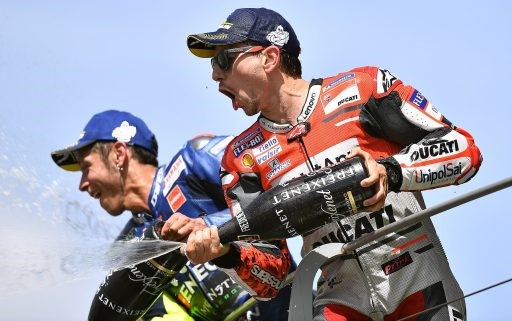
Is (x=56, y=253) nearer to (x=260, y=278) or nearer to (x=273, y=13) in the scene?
(x=260, y=278)

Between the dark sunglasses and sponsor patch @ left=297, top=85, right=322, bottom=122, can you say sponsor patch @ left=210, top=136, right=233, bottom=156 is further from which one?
sponsor patch @ left=297, top=85, right=322, bottom=122

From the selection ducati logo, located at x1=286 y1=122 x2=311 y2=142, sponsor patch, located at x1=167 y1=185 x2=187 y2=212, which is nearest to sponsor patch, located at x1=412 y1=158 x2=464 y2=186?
ducati logo, located at x1=286 y1=122 x2=311 y2=142

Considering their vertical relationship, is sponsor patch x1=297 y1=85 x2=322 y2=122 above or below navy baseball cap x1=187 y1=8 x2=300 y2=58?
below

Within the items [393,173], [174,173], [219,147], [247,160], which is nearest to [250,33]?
[247,160]

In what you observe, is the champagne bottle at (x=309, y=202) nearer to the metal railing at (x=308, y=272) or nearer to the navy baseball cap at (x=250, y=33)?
the metal railing at (x=308, y=272)

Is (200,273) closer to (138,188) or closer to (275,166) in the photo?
(138,188)

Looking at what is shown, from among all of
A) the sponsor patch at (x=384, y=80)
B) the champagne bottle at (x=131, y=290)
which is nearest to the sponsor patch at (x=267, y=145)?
the sponsor patch at (x=384, y=80)

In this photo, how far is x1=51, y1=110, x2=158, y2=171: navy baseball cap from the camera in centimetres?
776

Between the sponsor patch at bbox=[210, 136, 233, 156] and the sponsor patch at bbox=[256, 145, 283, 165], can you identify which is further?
the sponsor patch at bbox=[210, 136, 233, 156]

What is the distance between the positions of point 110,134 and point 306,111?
2.78m

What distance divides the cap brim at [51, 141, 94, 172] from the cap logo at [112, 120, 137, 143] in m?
0.18

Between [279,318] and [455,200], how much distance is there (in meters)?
2.93

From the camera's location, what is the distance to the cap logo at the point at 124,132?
7770mm

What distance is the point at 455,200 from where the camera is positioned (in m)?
4.49
